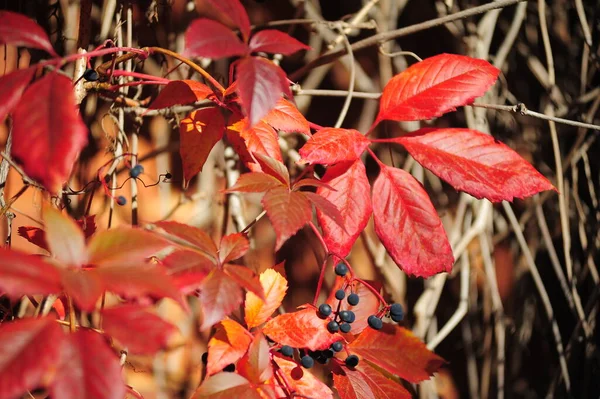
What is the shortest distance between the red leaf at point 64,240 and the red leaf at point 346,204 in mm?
301

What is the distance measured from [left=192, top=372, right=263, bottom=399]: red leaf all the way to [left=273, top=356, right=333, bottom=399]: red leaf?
8 centimetres

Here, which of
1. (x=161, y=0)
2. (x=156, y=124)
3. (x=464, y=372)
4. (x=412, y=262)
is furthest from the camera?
(x=464, y=372)

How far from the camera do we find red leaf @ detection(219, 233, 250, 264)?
1.91 feet

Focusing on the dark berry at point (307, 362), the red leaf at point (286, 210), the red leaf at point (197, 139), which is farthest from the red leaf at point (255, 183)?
the dark berry at point (307, 362)

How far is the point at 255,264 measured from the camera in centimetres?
105

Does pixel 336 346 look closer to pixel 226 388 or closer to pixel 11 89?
pixel 226 388

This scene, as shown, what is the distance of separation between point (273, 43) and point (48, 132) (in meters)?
0.25

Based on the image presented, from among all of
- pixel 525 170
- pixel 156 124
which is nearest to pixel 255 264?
pixel 156 124

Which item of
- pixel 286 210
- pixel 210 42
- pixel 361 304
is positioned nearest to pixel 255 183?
pixel 286 210

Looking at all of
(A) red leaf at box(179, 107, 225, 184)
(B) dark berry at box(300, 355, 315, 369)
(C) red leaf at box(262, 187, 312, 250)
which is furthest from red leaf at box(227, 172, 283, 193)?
(B) dark berry at box(300, 355, 315, 369)

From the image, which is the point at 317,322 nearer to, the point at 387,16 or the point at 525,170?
the point at 525,170

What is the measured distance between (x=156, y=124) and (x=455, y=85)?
0.61 metres

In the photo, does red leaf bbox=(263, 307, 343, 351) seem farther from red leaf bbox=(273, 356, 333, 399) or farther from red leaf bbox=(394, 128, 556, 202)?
red leaf bbox=(394, 128, 556, 202)

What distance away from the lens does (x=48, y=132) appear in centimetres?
43
